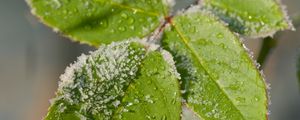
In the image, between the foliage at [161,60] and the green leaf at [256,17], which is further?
the green leaf at [256,17]

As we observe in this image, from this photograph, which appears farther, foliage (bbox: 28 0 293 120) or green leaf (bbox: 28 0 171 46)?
green leaf (bbox: 28 0 171 46)

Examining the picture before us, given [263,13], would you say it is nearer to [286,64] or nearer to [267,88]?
[267,88]

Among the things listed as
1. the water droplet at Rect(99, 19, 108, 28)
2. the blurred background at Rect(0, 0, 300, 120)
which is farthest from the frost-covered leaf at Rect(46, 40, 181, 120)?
the blurred background at Rect(0, 0, 300, 120)

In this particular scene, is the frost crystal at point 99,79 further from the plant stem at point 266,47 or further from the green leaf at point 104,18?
the plant stem at point 266,47

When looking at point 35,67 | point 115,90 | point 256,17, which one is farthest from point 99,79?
point 35,67

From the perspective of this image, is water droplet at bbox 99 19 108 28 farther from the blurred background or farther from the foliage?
the blurred background

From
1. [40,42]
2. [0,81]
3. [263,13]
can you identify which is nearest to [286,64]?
[40,42]

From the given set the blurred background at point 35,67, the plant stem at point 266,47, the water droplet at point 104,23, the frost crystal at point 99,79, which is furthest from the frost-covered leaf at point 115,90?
the blurred background at point 35,67
